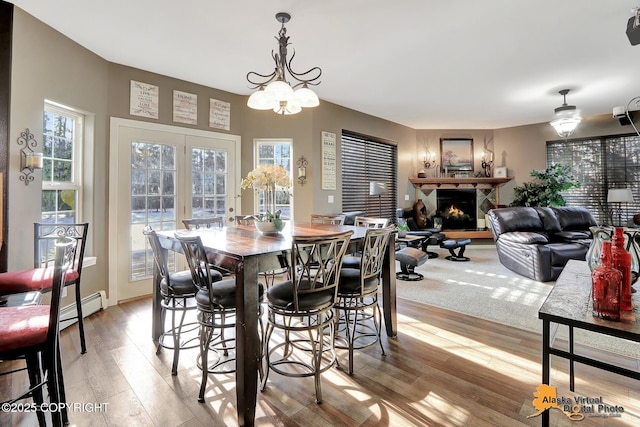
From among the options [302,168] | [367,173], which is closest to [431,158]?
[367,173]

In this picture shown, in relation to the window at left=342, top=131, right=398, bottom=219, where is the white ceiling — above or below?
above

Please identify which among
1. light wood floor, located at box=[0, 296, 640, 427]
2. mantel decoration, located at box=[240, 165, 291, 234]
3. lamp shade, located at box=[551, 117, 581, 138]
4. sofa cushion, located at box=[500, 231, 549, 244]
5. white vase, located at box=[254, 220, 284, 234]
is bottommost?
light wood floor, located at box=[0, 296, 640, 427]

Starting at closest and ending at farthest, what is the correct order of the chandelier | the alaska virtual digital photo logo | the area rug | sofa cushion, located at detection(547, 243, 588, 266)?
Result: the alaska virtual digital photo logo, the chandelier, the area rug, sofa cushion, located at detection(547, 243, 588, 266)

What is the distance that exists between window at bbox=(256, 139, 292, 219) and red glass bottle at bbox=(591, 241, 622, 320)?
3839 millimetres

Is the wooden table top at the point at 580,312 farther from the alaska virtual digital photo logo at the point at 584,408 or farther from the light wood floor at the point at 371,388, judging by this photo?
the light wood floor at the point at 371,388

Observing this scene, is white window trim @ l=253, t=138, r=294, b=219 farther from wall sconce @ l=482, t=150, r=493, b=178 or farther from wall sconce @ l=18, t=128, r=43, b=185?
wall sconce @ l=482, t=150, r=493, b=178

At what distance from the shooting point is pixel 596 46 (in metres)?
3.27

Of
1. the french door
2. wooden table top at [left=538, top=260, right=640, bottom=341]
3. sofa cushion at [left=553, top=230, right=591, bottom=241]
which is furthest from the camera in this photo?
sofa cushion at [left=553, top=230, right=591, bottom=241]

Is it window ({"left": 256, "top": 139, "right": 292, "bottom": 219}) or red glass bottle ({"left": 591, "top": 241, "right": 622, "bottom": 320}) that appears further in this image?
window ({"left": 256, "top": 139, "right": 292, "bottom": 219})

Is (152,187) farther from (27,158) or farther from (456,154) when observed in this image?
(456,154)

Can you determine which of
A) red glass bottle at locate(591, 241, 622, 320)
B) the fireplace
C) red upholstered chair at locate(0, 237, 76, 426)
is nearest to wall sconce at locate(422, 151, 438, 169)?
the fireplace

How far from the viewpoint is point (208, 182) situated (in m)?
4.32

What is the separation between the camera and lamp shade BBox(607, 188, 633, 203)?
5355 mm

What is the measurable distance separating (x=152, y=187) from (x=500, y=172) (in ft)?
22.1
